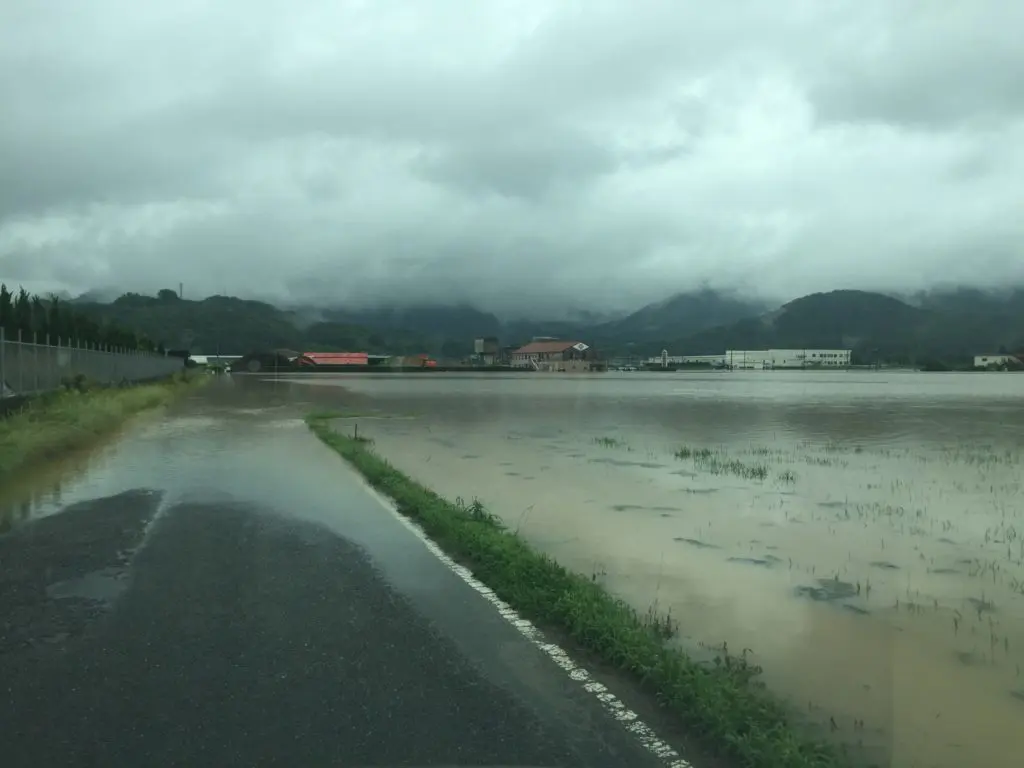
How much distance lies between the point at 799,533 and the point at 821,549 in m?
0.91

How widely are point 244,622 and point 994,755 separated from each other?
4.72 m

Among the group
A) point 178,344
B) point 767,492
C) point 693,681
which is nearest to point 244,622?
point 693,681

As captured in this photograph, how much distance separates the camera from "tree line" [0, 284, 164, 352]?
123 feet

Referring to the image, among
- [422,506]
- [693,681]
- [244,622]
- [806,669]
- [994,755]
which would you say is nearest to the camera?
[994,755]

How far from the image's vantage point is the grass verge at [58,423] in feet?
54.5

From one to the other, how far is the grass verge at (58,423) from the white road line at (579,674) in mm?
9516

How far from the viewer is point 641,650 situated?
595 cm

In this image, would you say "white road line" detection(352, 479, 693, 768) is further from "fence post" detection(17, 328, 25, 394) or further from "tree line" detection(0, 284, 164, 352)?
"tree line" detection(0, 284, 164, 352)

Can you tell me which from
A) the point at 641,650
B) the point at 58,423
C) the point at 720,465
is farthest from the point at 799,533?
the point at 58,423

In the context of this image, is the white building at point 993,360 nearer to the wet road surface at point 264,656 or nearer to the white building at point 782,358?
the white building at point 782,358

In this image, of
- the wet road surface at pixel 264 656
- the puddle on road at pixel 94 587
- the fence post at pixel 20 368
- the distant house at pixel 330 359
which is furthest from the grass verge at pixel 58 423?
the distant house at pixel 330 359

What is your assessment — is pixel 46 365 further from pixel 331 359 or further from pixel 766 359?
pixel 766 359

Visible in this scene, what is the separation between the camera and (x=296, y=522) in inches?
427

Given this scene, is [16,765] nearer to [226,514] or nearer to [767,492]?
[226,514]
